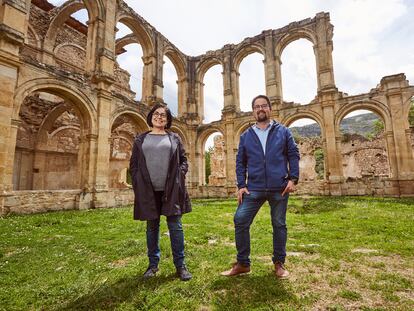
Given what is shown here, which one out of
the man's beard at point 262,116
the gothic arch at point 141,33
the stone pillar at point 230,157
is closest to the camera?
the man's beard at point 262,116

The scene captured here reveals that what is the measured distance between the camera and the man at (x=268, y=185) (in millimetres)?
2828

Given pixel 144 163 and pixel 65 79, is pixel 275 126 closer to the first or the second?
pixel 144 163

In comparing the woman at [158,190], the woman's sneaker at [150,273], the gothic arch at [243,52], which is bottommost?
the woman's sneaker at [150,273]

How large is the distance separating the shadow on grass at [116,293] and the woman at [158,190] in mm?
148

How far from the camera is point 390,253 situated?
11.8 ft

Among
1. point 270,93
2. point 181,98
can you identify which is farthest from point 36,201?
point 270,93

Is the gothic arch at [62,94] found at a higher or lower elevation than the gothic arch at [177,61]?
lower

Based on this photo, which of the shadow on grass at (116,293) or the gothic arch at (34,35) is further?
the gothic arch at (34,35)

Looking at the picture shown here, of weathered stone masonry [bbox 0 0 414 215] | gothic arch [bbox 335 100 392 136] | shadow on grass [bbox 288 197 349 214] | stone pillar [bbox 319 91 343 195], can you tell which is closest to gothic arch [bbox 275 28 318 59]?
weathered stone masonry [bbox 0 0 414 215]

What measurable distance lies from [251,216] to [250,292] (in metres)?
0.81

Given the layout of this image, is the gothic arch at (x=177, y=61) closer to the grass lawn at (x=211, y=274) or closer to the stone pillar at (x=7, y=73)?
the stone pillar at (x=7, y=73)

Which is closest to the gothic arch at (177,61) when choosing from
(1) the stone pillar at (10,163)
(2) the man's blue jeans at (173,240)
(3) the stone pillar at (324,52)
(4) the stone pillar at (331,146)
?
(3) the stone pillar at (324,52)

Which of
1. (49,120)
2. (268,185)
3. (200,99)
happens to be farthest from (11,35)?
(200,99)

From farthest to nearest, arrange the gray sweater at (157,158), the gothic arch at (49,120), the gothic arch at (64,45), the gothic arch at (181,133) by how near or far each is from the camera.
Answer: the gothic arch at (181,133) < the gothic arch at (64,45) < the gothic arch at (49,120) < the gray sweater at (157,158)
